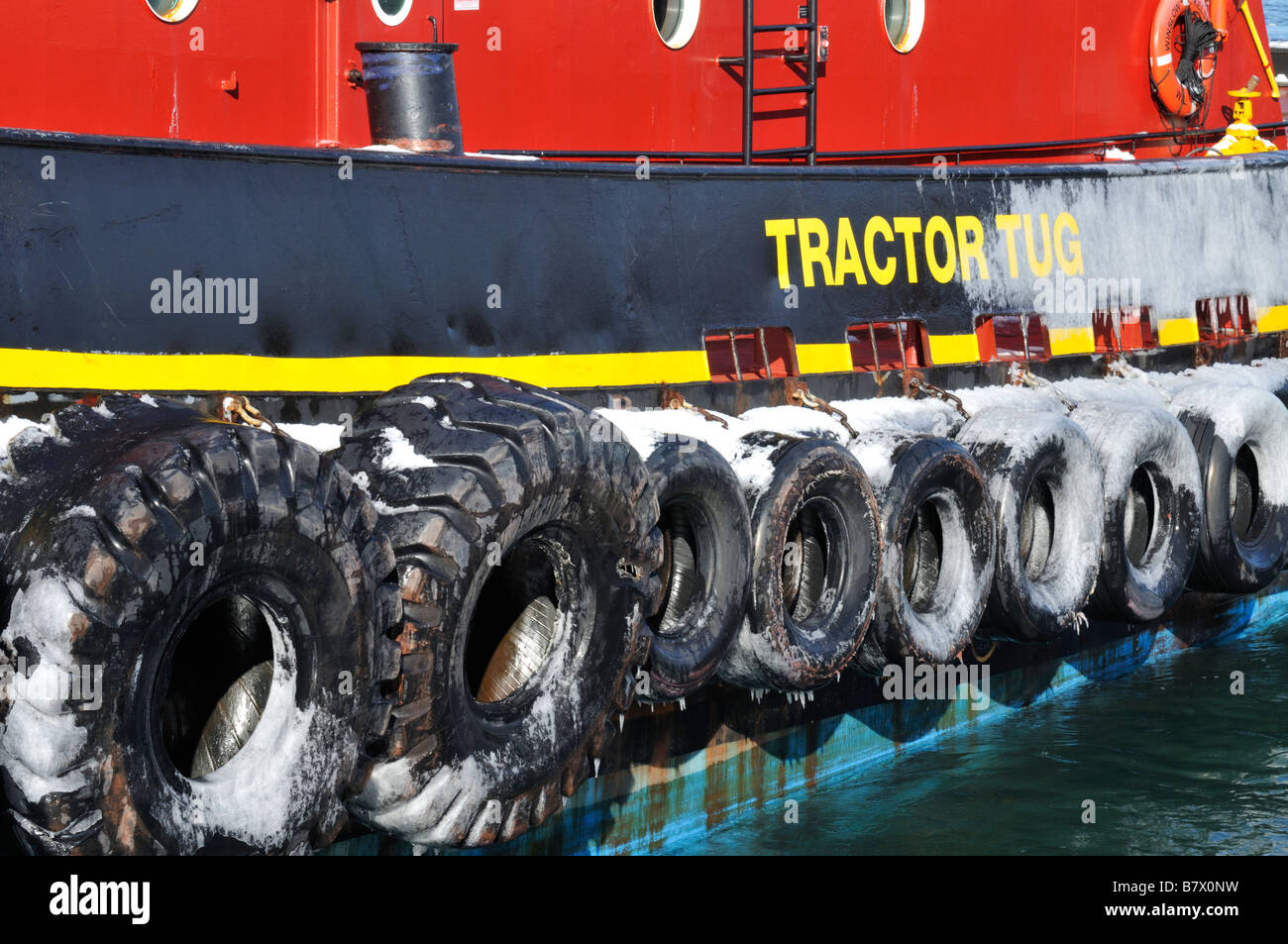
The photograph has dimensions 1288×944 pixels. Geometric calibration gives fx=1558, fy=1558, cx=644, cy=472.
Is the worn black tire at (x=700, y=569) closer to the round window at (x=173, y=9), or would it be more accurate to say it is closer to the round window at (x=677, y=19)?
the round window at (x=173, y=9)

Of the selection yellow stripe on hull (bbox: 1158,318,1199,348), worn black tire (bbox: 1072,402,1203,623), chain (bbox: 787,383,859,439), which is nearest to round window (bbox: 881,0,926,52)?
yellow stripe on hull (bbox: 1158,318,1199,348)

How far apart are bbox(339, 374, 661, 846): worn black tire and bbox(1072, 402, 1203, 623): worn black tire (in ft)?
10.4

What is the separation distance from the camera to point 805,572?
6.18 m

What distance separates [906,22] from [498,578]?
4.83 metres

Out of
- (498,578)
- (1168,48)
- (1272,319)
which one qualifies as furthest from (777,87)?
(498,578)

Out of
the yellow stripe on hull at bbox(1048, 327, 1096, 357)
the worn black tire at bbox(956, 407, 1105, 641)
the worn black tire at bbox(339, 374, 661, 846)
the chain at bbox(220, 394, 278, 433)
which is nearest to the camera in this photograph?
the worn black tire at bbox(339, 374, 661, 846)

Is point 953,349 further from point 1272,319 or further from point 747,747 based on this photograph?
point 1272,319

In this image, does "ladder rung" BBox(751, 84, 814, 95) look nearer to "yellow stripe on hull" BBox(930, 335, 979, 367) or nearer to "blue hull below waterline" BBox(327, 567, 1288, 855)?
"yellow stripe on hull" BBox(930, 335, 979, 367)

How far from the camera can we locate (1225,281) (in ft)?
28.7

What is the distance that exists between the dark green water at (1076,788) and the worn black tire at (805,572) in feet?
3.14

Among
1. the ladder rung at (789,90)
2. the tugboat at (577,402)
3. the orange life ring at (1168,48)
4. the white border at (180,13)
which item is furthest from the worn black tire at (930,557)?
Answer: the orange life ring at (1168,48)

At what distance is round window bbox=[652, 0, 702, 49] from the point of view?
24.0 feet
